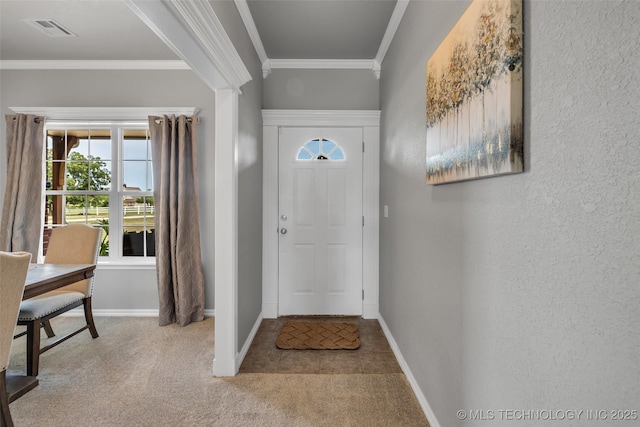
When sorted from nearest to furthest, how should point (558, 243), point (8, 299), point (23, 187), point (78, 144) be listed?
point (558, 243), point (8, 299), point (23, 187), point (78, 144)

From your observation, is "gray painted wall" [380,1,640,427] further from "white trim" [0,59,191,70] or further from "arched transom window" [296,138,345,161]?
"white trim" [0,59,191,70]

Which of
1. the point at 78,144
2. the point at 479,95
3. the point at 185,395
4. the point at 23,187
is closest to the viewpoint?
the point at 479,95

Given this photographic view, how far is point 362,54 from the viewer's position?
299 cm

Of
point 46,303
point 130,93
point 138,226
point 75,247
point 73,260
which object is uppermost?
point 130,93

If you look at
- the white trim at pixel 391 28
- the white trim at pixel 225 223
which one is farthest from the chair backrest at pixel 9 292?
the white trim at pixel 391 28

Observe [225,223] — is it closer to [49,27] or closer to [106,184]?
[106,184]

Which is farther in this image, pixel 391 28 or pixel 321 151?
A: pixel 321 151

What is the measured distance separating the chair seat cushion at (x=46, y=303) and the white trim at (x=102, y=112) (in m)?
1.81

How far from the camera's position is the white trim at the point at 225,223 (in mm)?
2041

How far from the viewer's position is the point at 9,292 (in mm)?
1414

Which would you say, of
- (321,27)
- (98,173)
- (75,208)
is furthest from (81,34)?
(321,27)

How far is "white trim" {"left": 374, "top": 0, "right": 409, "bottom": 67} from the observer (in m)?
2.19

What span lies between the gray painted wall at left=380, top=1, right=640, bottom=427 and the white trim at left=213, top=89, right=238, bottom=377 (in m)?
1.37

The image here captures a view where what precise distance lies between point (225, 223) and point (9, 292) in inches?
42.9
